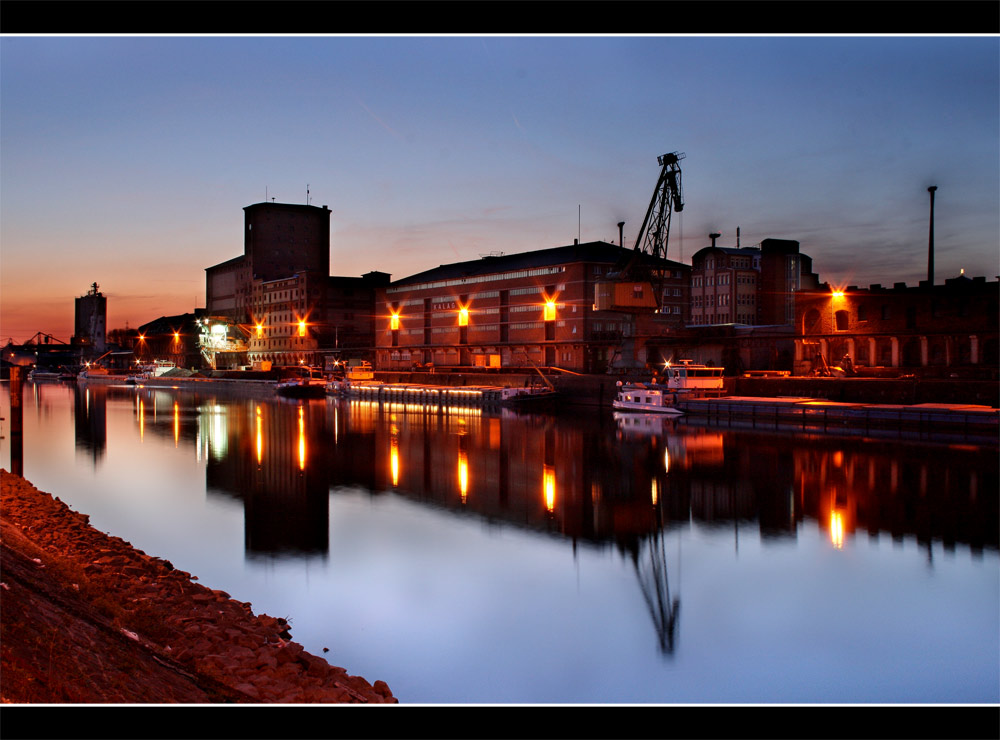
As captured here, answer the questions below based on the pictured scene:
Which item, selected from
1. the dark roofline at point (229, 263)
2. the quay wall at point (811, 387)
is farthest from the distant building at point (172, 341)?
the quay wall at point (811, 387)

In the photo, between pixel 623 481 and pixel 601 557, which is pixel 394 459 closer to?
pixel 623 481

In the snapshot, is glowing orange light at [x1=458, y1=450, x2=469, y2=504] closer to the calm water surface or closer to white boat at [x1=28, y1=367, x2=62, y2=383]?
the calm water surface

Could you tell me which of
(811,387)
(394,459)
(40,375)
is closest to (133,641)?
(394,459)

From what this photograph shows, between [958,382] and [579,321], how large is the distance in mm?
29198

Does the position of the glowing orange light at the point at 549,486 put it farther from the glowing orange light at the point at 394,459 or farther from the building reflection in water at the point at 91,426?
the building reflection in water at the point at 91,426

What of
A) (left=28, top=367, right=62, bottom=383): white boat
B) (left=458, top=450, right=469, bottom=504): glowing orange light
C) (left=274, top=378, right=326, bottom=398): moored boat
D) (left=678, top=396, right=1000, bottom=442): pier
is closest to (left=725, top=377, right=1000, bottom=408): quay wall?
(left=678, top=396, right=1000, bottom=442): pier

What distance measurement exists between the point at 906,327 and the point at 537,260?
3157cm

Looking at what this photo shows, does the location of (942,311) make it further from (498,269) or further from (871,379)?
(498,269)

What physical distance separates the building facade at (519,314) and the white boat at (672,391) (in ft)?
27.3

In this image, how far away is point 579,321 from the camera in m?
60.7

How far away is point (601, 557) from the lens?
14.4m

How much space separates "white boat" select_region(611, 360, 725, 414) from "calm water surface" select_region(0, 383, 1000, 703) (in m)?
13.4

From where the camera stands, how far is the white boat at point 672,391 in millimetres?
45250
